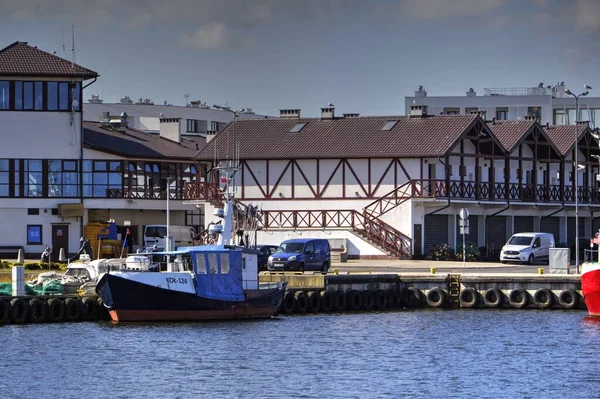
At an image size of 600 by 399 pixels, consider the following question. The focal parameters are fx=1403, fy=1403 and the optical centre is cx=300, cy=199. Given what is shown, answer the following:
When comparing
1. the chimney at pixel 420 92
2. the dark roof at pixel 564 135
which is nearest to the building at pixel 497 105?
the chimney at pixel 420 92

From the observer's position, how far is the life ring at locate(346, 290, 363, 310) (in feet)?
198

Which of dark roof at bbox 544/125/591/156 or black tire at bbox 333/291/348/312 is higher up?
dark roof at bbox 544/125/591/156

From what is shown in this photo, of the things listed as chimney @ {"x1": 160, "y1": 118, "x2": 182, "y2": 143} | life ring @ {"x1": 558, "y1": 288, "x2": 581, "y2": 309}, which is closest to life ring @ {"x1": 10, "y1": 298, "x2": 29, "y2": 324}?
life ring @ {"x1": 558, "y1": 288, "x2": 581, "y2": 309}

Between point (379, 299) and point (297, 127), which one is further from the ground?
point (297, 127)

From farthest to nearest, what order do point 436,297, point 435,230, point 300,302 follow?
point 435,230 < point 436,297 < point 300,302

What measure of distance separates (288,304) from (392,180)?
2541 centimetres

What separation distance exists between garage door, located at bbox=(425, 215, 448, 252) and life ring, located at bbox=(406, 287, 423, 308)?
20.0 m

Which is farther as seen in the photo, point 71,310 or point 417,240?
point 417,240

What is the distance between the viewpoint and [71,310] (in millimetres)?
53031

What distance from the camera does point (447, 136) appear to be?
8319 centimetres

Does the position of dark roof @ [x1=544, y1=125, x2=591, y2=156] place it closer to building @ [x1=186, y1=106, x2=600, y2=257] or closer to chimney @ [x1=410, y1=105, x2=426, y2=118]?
building @ [x1=186, y1=106, x2=600, y2=257]

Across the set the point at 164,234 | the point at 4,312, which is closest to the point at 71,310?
the point at 4,312

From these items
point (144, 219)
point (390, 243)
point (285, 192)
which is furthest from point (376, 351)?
point (144, 219)

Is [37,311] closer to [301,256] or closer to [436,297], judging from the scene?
[301,256]
